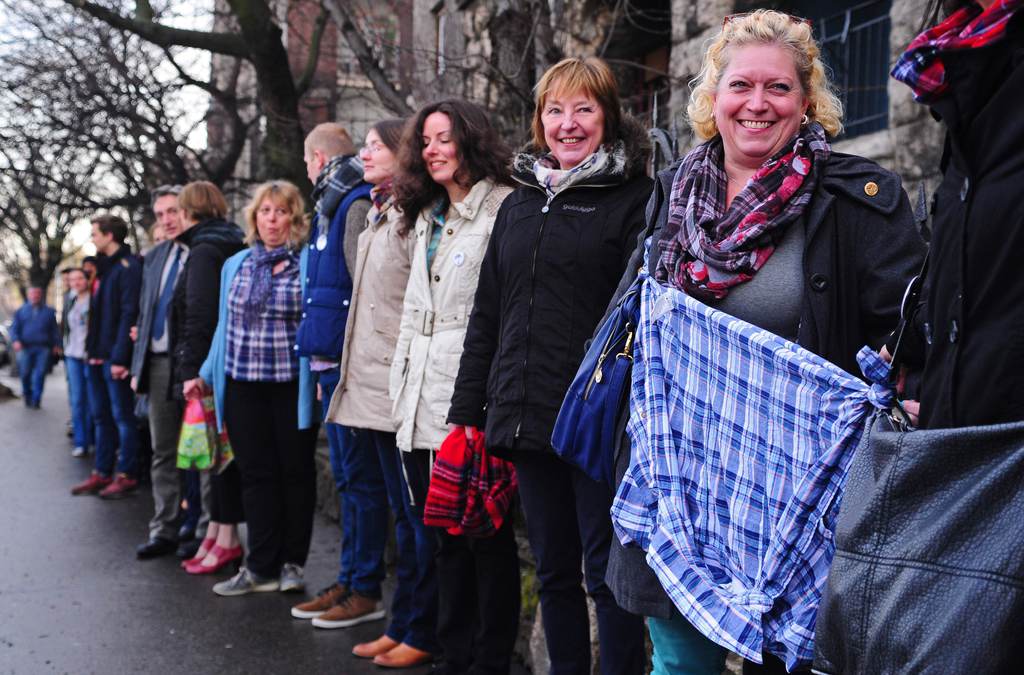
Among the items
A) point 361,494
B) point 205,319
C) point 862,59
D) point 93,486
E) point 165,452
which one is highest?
point 862,59

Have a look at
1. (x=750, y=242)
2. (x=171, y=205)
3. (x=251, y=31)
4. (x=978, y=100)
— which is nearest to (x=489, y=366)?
(x=750, y=242)

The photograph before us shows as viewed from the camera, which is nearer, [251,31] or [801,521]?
[801,521]

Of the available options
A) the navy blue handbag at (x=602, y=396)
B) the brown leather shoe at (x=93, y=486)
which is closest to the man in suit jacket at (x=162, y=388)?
the brown leather shoe at (x=93, y=486)

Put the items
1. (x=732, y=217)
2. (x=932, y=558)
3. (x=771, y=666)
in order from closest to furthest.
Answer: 1. (x=932, y=558)
2. (x=771, y=666)
3. (x=732, y=217)

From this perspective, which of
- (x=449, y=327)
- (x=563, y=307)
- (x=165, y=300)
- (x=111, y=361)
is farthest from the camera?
(x=111, y=361)

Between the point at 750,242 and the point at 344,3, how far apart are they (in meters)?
6.04

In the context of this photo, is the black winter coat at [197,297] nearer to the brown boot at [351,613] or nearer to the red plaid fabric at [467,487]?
the brown boot at [351,613]

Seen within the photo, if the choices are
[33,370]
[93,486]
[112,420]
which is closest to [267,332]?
[93,486]

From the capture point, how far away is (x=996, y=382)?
1.71 metres

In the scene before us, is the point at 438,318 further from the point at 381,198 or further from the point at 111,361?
the point at 111,361

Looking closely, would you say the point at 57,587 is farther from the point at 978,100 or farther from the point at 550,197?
the point at 978,100

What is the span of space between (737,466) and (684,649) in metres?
0.50

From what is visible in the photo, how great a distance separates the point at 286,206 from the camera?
19.0 ft

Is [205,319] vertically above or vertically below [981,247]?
below
